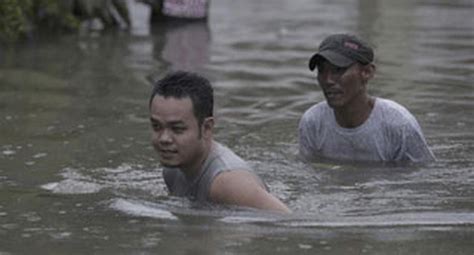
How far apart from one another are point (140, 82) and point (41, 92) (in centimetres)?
127

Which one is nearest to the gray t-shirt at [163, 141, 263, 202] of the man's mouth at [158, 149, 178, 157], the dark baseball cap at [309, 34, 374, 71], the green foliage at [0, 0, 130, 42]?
the man's mouth at [158, 149, 178, 157]

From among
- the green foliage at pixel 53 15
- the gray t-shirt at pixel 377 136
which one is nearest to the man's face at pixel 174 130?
the gray t-shirt at pixel 377 136

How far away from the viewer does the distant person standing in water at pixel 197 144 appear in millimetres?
6730

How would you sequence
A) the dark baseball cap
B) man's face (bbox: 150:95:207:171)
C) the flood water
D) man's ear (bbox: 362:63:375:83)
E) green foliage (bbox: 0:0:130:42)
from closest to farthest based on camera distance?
man's face (bbox: 150:95:207:171)
the flood water
the dark baseball cap
man's ear (bbox: 362:63:375:83)
green foliage (bbox: 0:0:130:42)

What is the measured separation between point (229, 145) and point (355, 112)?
5.33 ft

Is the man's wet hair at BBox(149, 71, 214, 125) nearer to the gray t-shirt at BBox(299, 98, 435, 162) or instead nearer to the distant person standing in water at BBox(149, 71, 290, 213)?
the distant person standing in water at BBox(149, 71, 290, 213)

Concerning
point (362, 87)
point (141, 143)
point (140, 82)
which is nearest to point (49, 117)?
point (141, 143)

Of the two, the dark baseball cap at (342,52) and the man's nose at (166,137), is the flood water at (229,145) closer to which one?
the man's nose at (166,137)

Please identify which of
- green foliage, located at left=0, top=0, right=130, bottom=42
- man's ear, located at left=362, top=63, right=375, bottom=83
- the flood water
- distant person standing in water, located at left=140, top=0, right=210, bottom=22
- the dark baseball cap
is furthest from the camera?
distant person standing in water, located at left=140, top=0, right=210, bottom=22

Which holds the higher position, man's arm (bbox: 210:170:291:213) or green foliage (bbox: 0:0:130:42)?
man's arm (bbox: 210:170:291:213)

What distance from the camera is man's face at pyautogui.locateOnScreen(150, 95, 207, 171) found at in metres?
6.72

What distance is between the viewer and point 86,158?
9625mm

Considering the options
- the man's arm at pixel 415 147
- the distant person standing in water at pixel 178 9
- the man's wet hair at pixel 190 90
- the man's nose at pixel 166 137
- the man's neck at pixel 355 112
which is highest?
the man's wet hair at pixel 190 90

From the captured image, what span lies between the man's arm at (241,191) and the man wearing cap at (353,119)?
77.8 inches
